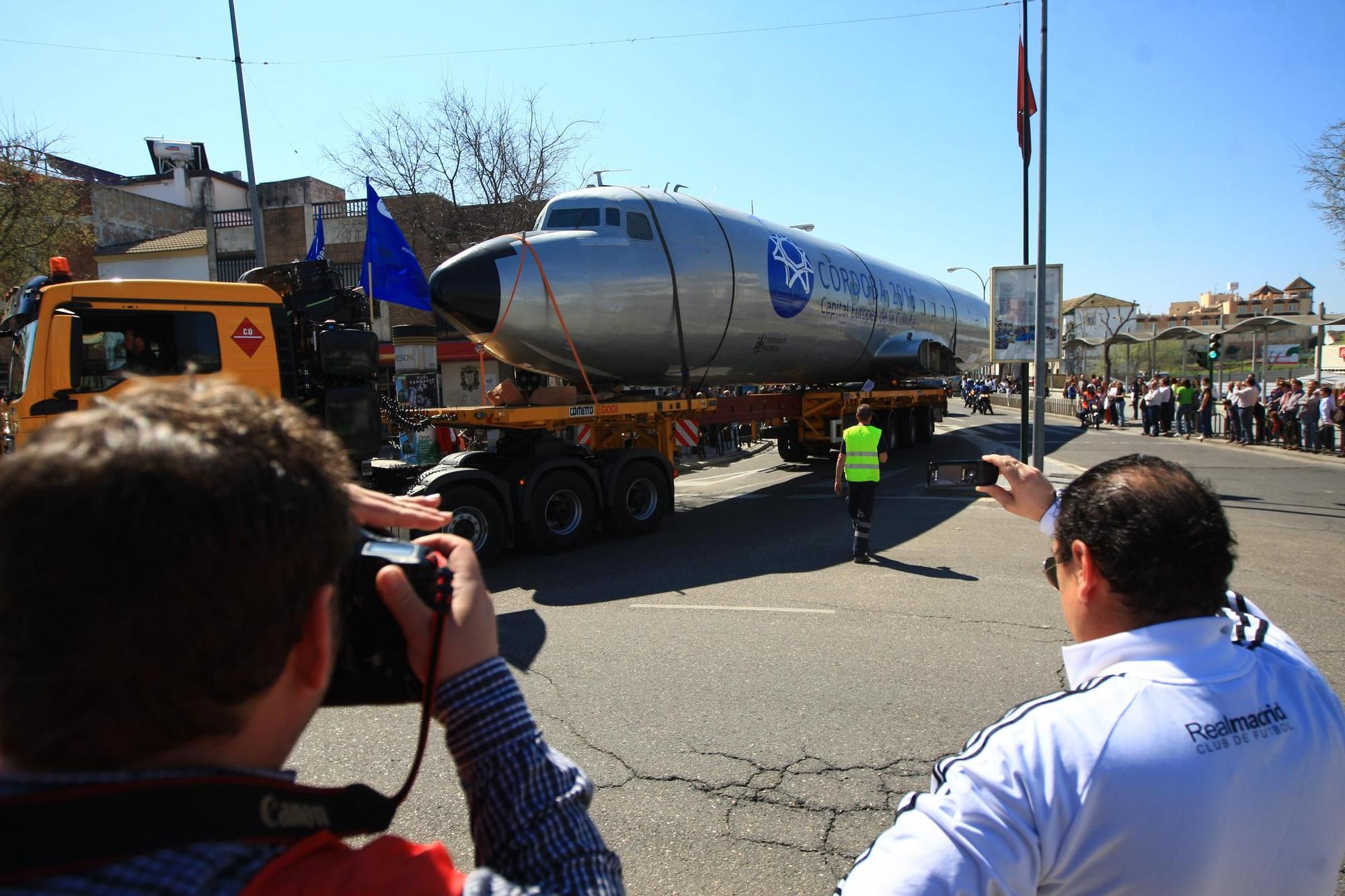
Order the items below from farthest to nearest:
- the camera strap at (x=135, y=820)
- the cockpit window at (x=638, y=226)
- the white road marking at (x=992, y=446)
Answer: the white road marking at (x=992, y=446), the cockpit window at (x=638, y=226), the camera strap at (x=135, y=820)

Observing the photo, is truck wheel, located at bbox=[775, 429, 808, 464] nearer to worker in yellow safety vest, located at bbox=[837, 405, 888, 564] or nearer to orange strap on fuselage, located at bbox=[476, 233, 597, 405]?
worker in yellow safety vest, located at bbox=[837, 405, 888, 564]

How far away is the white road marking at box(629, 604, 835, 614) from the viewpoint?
6.74 metres

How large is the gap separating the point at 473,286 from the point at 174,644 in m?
8.77

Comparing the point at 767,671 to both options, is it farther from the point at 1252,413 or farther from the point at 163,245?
the point at 163,245

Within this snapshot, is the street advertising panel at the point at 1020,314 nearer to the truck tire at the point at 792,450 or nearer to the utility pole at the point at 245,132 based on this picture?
the truck tire at the point at 792,450

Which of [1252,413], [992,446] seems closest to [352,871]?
[992,446]

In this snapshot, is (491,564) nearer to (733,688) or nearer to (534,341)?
(534,341)

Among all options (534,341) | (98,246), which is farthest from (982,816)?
(98,246)

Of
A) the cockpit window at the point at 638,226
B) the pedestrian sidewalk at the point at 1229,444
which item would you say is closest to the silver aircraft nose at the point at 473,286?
the cockpit window at the point at 638,226

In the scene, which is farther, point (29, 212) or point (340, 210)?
point (340, 210)

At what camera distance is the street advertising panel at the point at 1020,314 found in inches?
542

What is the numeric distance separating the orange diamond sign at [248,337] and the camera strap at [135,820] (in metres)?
7.84

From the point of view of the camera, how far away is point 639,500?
34.5 ft

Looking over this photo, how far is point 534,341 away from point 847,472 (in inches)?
158
